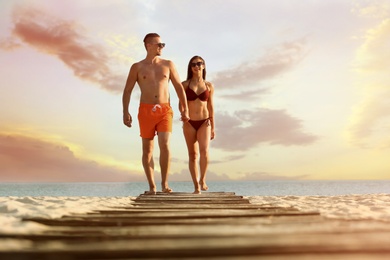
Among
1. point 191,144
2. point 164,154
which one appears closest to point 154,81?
point 164,154

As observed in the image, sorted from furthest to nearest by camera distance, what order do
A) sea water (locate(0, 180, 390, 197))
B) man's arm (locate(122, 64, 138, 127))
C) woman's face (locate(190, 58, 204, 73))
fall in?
sea water (locate(0, 180, 390, 197)) → woman's face (locate(190, 58, 204, 73)) → man's arm (locate(122, 64, 138, 127))

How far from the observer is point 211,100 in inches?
320

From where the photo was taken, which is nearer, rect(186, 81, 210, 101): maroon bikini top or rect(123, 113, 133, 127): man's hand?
rect(123, 113, 133, 127): man's hand

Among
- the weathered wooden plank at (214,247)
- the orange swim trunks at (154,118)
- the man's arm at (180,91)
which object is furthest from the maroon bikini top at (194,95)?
the weathered wooden plank at (214,247)

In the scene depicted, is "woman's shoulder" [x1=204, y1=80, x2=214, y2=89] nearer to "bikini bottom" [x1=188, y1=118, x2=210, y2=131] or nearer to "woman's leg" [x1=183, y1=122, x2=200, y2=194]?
"bikini bottom" [x1=188, y1=118, x2=210, y2=131]

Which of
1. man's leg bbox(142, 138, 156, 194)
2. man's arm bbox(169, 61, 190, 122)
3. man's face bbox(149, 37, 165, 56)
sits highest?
man's face bbox(149, 37, 165, 56)

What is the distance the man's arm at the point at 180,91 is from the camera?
7543 millimetres

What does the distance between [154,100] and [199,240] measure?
5240mm

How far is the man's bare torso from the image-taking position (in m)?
7.45

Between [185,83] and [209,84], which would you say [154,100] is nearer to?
[185,83]

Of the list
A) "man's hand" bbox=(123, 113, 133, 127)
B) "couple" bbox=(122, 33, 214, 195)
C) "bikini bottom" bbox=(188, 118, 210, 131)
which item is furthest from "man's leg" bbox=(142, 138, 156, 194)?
"bikini bottom" bbox=(188, 118, 210, 131)

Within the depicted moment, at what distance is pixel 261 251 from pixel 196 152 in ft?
19.5

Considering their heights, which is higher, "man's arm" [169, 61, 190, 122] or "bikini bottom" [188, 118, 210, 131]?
"man's arm" [169, 61, 190, 122]

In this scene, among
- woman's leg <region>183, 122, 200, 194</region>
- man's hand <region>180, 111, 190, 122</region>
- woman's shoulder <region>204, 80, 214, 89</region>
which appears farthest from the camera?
woman's shoulder <region>204, 80, 214, 89</region>
